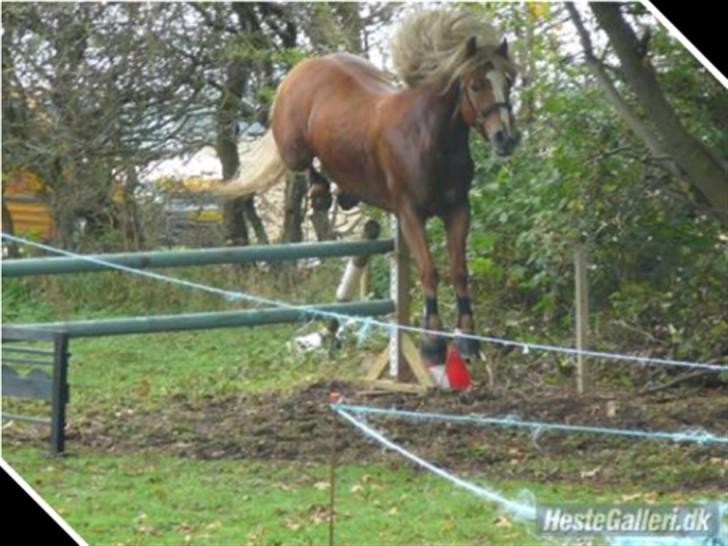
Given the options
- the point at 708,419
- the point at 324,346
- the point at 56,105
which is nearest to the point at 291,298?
the point at 324,346

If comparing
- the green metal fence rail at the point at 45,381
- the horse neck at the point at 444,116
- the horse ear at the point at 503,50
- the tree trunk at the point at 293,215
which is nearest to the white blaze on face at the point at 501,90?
the horse ear at the point at 503,50

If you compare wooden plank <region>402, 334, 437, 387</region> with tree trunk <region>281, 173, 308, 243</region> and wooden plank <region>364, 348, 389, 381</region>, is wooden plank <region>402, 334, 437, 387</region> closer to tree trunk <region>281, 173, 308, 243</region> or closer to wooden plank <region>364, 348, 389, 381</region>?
wooden plank <region>364, 348, 389, 381</region>

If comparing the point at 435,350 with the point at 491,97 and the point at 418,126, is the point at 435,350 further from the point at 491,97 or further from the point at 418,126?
the point at 491,97

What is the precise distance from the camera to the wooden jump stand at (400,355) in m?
8.97

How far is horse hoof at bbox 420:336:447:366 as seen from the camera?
28.9 feet

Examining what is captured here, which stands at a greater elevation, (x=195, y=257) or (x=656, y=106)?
(x=656, y=106)

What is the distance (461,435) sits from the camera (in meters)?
8.23

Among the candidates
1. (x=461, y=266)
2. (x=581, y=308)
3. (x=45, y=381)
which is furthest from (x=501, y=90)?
(x=45, y=381)

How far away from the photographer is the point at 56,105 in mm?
14680

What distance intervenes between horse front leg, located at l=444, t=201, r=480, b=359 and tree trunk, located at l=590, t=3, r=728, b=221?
4.17 ft

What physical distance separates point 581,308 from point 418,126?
5.10ft

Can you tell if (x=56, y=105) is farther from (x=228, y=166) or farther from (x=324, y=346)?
(x=324, y=346)

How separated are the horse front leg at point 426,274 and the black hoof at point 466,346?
0.10 m

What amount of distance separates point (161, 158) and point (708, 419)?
23.7 ft
